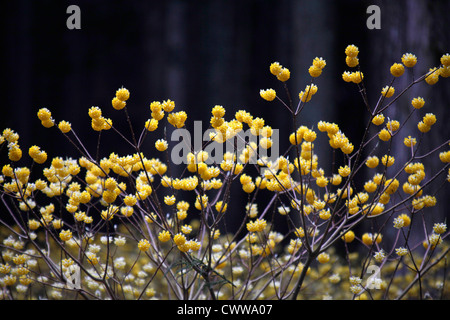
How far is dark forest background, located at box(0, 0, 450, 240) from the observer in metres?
2.97

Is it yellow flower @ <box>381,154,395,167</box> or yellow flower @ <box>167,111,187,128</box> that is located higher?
yellow flower @ <box>167,111,187,128</box>

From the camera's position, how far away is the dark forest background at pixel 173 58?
117 inches

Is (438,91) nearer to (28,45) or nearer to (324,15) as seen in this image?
(324,15)

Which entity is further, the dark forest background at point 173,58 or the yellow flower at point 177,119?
the dark forest background at point 173,58

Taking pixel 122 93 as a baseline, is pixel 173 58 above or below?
above

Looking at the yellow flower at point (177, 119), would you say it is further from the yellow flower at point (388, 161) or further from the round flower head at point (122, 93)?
the yellow flower at point (388, 161)

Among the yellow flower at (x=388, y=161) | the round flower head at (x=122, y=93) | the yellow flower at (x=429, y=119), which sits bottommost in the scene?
the yellow flower at (x=388, y=161)

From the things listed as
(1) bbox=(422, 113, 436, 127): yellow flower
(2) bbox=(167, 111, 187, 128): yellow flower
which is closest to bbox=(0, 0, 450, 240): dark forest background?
(1) bbox=(422, 113, 436, 127): yellow flower

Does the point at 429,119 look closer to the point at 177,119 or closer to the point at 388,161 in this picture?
the point at 388,161

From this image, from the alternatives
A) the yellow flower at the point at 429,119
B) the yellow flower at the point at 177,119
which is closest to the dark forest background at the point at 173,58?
the yellow flower at the point at 429,119

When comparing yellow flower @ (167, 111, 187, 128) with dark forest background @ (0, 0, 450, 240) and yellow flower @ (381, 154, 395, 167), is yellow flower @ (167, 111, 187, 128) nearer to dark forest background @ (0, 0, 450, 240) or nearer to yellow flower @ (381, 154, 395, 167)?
yellow flower @ (381, 154, 395, 167)

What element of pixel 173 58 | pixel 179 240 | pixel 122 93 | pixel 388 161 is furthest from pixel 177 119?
pixel 173 58

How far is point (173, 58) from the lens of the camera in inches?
157
